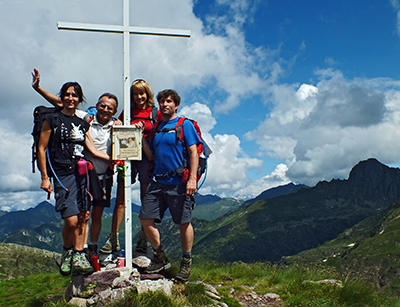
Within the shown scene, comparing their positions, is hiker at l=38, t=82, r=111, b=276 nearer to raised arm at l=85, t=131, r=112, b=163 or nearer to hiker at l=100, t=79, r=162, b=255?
raised arm at l=85, t=131, r=112, b=163

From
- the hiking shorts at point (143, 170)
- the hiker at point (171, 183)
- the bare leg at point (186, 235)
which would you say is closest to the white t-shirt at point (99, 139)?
the hiking shorts at point (143, 170)

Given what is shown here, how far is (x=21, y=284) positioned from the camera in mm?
14508

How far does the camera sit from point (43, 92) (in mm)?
6188

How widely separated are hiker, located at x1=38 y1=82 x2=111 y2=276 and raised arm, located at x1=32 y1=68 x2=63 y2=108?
4.4 inches

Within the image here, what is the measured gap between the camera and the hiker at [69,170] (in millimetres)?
5844

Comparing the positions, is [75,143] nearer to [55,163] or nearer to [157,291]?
[55,163]

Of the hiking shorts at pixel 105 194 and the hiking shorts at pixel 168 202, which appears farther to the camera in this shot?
the hiking shorts at pixel 105 194

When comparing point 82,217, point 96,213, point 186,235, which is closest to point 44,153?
point 82,217

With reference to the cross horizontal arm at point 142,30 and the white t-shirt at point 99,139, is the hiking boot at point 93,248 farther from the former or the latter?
the cross horizontal arm at point 142,30

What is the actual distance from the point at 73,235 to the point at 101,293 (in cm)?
126

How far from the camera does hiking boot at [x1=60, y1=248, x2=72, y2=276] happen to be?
604 cm

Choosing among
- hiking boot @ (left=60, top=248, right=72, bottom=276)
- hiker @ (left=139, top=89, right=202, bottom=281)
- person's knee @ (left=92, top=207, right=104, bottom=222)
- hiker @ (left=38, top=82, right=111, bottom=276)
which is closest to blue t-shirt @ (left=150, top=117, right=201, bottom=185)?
hiker @ (left=139, top=89, right=202, bottom=281)

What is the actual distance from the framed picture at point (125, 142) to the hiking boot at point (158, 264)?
222 centimetres

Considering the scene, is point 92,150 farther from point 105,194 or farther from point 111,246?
point 111,246
